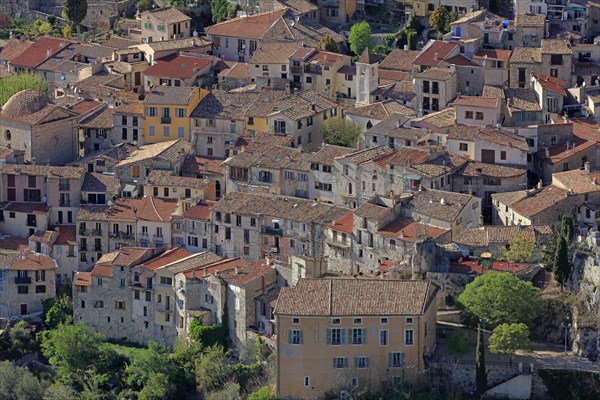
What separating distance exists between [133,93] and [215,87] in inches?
176

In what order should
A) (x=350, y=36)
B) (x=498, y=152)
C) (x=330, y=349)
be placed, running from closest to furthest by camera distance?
(x=330, y=349) < (x=498, y=152) < (x=350, y=36)

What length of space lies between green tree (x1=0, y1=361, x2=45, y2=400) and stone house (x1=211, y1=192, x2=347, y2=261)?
1149cm

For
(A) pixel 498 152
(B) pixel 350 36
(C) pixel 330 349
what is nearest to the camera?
(C) pixel 330 349

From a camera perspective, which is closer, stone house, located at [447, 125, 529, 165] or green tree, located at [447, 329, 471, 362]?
green tree, located at [447, 329, 471, 362]

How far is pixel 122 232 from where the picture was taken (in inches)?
4045

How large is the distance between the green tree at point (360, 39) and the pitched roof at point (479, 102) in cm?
1228

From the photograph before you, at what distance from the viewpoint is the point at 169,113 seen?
4316 inches

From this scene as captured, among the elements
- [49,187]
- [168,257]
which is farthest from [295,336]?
[49,187]

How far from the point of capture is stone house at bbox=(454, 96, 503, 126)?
10462cm

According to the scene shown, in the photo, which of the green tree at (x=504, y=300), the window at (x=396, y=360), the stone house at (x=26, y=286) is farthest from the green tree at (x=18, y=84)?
the green tree at (x=504, y=300)

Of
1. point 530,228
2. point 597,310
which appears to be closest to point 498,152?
point 530,228

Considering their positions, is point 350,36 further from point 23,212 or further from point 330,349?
point 330,349

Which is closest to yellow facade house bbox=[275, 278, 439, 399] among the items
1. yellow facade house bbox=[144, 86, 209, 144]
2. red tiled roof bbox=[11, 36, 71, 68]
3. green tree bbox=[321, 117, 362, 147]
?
green tree bbox=[321, 117, 362, 147]

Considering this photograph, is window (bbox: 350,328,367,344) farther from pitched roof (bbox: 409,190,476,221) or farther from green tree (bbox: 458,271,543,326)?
pitched roof (bbox: 409,190,476,221)
